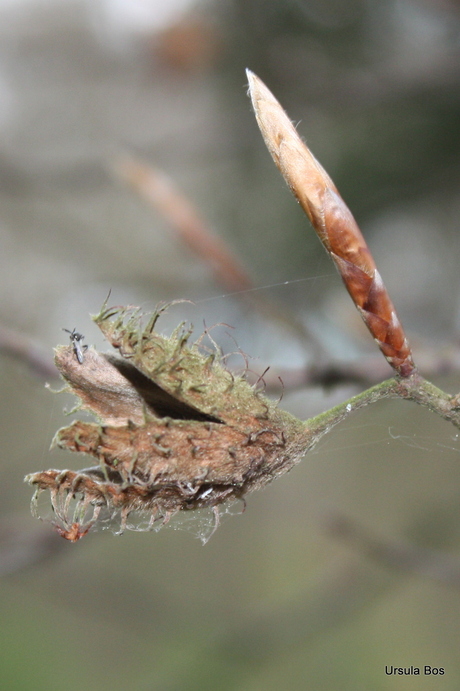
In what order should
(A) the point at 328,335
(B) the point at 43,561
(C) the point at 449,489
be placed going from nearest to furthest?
(B) the point at 43,561 → (A) the point at 328,335 → (C) the point at 449,489

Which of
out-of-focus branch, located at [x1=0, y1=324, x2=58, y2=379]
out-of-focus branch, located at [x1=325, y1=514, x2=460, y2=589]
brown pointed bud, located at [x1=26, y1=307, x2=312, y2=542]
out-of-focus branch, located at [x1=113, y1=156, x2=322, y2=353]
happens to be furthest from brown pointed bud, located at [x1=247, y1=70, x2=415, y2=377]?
out-of-focus branch, located at [x1=325, y1=514, x2=460, y2=589]

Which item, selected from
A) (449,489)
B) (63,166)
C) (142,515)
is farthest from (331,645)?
(142,515)

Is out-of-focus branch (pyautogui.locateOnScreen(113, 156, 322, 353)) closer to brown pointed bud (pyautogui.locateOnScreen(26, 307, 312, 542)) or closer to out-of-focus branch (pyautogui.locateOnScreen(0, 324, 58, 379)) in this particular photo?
out-of-focus branch (pyautogui.locateOnScreen(0, 324, 58, 379))

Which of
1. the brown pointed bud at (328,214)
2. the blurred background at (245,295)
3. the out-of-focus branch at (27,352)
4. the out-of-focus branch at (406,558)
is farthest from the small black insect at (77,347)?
the out-of-focus branch at (406,558)

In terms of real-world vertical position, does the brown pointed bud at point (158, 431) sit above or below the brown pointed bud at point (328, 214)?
below

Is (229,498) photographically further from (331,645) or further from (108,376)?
(331,645)

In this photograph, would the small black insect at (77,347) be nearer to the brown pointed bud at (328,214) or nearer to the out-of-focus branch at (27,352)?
the brown pointed bud at (328,214)
